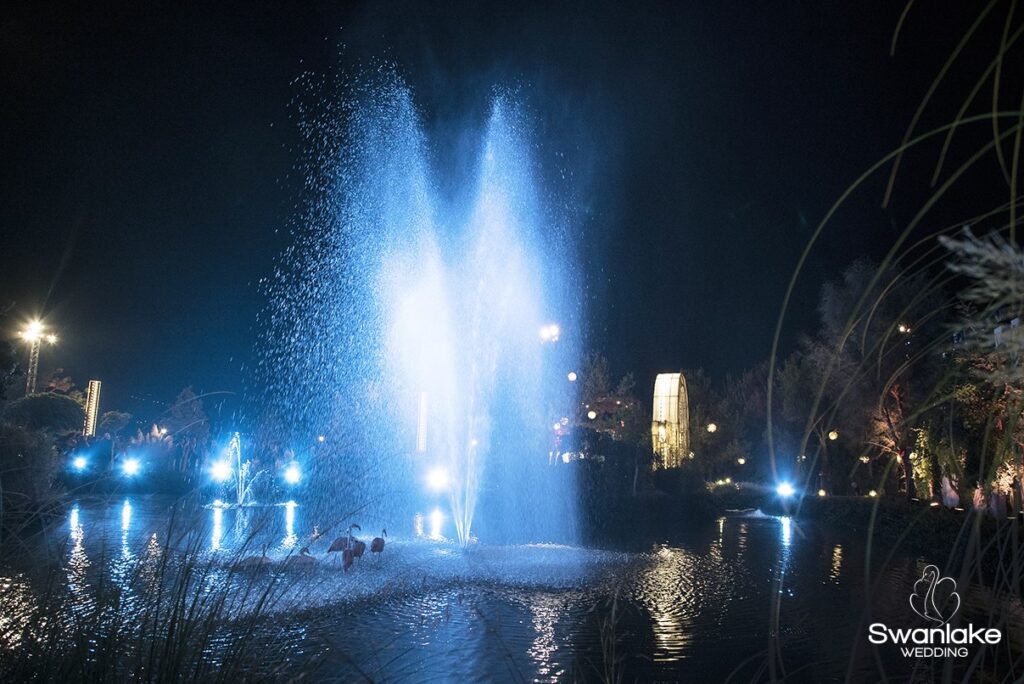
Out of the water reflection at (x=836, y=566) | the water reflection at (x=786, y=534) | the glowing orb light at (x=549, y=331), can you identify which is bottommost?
the water reflection at (x=786, y=534)

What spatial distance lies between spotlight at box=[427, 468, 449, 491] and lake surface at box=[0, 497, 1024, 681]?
7.99 metres

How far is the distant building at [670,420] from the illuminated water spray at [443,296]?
15400mm

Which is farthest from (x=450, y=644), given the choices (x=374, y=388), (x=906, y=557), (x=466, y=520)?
(x=374, y=388)

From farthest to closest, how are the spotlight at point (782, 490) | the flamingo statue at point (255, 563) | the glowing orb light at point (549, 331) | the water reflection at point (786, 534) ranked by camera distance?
the glowing orb light at point (549, 331) < the water reflection at point (786, 534) < the spotlight at point (782, 490) < the flamingo statue at point (255, 563)

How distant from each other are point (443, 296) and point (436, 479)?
7.19 meters

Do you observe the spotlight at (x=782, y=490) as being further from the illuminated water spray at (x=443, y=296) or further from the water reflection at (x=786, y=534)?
the illuminated water spray at (x=443, y=296)

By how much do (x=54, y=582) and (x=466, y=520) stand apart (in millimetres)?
14765

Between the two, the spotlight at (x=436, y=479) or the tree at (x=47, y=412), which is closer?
the spotlight at (x=436, y=479)

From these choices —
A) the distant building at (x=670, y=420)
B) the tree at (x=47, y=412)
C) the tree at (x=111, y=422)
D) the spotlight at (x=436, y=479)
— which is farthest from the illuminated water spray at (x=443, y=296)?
the tree at (x=111, y=422)

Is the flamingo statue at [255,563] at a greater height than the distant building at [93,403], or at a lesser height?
lesser

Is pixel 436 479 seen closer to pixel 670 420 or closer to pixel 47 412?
pixel 47 412

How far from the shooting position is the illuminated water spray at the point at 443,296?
2016 cm

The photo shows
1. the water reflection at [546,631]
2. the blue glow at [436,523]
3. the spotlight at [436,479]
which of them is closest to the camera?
the water reflection at [546,631]

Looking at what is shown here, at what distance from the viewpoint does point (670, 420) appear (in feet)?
136
